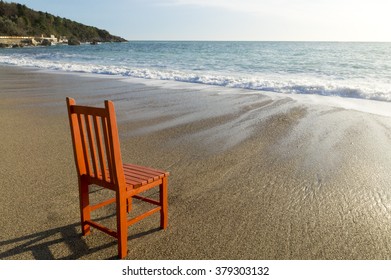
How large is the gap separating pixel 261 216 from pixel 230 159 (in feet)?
6.02

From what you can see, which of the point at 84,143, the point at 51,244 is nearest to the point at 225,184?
the point at 84,143

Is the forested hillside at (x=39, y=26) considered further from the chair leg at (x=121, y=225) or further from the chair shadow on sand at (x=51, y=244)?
the chair leg at (x=121, y=225)

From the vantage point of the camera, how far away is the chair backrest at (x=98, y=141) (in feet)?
8.84

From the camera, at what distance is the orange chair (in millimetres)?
2755

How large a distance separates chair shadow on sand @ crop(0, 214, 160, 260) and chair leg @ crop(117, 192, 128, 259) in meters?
0.09

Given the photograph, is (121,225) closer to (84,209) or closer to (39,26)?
(84,209)

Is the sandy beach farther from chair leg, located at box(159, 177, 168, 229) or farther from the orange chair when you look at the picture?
the orange chair

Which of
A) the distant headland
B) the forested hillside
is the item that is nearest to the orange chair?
the distant headland

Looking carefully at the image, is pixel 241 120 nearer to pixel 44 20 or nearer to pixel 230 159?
pixel 230 159

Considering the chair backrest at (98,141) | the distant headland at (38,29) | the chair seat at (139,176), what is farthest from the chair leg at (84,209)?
the distant headland at (38,29)

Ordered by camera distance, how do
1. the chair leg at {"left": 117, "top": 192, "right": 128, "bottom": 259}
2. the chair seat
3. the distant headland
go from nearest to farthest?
1. the chair leg at {"left": 117, "top": 192, "right": 128, "bottom": 259}
2. the chair seat
3. the distant headland

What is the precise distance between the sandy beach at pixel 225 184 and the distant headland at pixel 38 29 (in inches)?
2923
